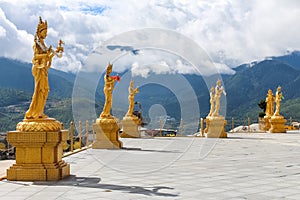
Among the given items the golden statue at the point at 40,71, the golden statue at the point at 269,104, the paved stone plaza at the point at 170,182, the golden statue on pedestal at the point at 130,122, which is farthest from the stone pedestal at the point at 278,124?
the golden statue at the point at 40,71

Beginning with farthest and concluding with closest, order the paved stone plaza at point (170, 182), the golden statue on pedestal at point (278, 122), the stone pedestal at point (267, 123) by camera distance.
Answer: the stone pedestal at point (267, 123) < the golden statue on pedestal at point (278, 122) < the paved stone plaza at point (170, 182)

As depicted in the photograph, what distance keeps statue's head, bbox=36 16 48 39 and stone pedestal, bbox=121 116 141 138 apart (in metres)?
14.7

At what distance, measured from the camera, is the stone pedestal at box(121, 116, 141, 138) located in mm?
22281

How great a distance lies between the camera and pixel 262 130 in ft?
103

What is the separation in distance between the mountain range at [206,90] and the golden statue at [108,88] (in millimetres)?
7858

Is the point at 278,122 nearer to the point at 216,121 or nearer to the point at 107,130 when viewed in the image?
the point at 216,121

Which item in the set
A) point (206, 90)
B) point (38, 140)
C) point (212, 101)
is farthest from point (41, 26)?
point (206, 90)

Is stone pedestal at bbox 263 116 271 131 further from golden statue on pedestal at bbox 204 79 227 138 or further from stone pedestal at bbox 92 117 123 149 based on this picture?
stone pedestal at bbox 92 117 123 149

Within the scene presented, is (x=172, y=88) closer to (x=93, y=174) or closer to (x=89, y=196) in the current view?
(x=93, y=174)

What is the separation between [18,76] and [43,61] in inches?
3676

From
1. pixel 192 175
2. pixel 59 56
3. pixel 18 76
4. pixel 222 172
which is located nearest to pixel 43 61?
pixel 59 56

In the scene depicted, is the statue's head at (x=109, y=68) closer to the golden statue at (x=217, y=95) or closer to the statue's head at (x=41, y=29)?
the statue's head at (x=41, y=29)

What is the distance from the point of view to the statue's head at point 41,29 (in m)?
7.68

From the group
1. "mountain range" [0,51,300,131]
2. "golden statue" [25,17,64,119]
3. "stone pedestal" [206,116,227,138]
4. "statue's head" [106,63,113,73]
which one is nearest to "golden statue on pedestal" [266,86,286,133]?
"mountain range" [0,51,300,131]
